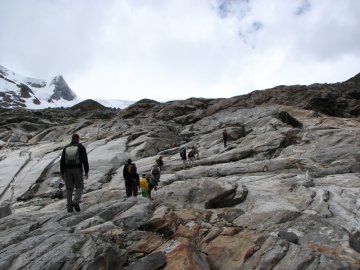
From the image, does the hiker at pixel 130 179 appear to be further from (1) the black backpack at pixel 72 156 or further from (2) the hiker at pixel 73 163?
(1) the black backpack at pixel 72 156

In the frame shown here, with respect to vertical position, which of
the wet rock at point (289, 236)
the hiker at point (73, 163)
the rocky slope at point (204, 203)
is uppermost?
the hiker at point (73, 163)

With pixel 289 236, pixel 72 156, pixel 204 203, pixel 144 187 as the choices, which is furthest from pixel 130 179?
pixel 289 236

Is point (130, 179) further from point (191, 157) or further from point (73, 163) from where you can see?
point (191, 157)

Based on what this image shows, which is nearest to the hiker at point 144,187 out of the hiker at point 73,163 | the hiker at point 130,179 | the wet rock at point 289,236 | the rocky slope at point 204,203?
the hiker at point 130,179

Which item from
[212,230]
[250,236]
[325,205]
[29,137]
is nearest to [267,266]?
[250,236]

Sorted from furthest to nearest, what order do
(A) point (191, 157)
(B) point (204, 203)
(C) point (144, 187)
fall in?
(A) point (191, 157)
(C) point (144, 187)
(B) point (204, 203)

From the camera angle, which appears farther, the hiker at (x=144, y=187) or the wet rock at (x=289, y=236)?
the hiker at (x=144, y=187)

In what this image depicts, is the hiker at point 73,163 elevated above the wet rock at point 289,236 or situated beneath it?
elevated above

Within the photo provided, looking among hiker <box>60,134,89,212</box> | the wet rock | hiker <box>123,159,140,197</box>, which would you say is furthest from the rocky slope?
hiker <box>123,159,140,197</box>

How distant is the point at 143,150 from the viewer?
47.4 m

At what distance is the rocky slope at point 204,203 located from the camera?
11891 mm

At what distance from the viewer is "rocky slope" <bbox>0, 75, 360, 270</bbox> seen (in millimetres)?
11891

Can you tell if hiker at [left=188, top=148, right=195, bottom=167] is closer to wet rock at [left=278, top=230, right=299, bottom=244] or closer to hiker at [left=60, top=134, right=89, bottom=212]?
hiker at [left=60, top=134, right=89, bottom=212]

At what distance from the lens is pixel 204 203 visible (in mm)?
19859
